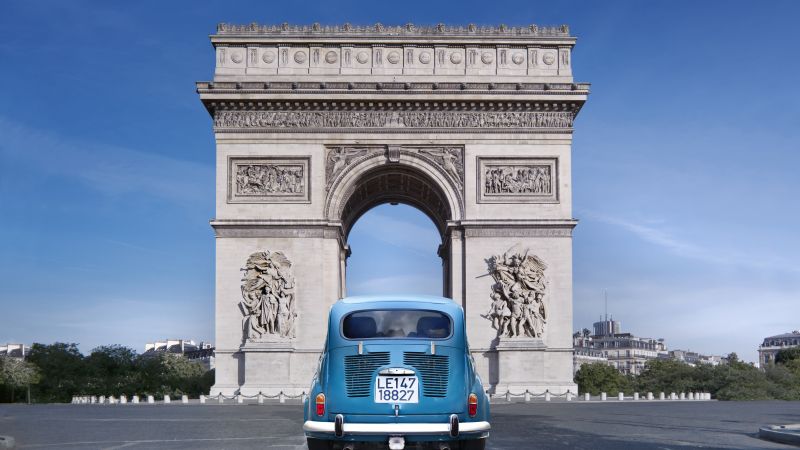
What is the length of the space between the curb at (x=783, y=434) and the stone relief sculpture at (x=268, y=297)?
22.6 metres

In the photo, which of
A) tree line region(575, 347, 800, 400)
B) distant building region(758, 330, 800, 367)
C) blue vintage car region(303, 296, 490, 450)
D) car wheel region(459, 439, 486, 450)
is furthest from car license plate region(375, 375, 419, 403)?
distant building region(758, 330, 800, 367)

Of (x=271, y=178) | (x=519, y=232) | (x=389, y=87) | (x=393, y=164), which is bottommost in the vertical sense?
(x=519, y=232)

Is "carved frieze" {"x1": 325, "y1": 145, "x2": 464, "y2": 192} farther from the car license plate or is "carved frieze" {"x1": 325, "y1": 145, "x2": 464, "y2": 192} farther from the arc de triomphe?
the car license plate

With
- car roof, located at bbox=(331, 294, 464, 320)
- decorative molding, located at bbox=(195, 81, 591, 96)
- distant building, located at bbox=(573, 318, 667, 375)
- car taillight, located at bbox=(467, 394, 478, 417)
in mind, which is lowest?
distant building, located at bbox=(573, 318, 667, 375)

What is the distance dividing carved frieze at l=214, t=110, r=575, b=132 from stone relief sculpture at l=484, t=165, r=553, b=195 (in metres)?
1.71

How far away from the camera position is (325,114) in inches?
1570

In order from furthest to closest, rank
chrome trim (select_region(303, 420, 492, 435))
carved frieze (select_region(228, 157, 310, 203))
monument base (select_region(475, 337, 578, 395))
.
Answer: carved frieze (select_region(228, 157, 310, 203))
monument base (select_region(475, 337, 578, 395))
chrome trim (select_region(303, 420, 492, 435))

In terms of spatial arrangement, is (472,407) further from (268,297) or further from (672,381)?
(672,381)

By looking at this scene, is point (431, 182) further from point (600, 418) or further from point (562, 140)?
point (600, 418)

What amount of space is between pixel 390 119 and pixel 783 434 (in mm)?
25033

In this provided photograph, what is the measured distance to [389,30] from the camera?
40375 mm

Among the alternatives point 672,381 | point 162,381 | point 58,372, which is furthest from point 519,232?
point 58,372

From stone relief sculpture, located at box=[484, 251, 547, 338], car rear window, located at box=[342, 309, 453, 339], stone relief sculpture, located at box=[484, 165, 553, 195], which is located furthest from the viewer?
stone relief sculpture, located at box=[484, 165, 553, 195]

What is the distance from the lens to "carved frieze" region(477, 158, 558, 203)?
39.6m
